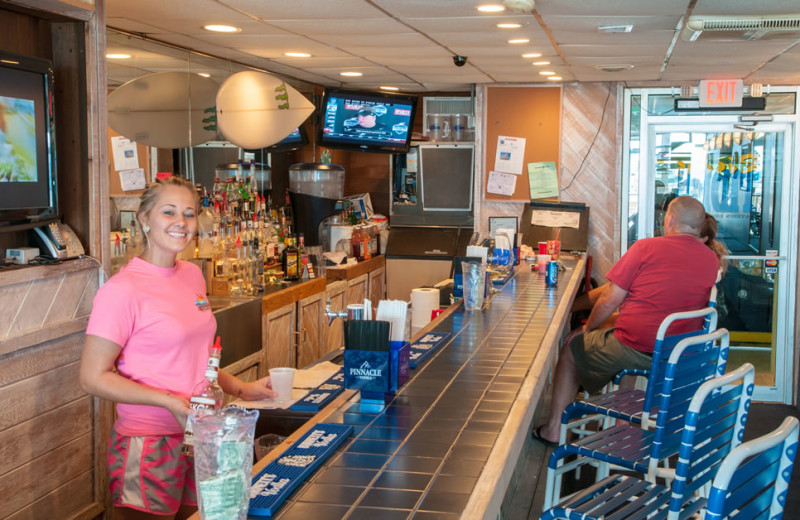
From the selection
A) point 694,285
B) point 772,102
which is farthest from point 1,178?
point 772,102

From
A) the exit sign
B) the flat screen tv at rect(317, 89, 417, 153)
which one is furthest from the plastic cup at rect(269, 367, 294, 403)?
the exit sign

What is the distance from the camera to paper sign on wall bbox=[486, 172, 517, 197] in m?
7.32

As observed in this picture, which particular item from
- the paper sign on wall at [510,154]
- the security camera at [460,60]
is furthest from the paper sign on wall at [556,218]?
the security camera at [460,60]

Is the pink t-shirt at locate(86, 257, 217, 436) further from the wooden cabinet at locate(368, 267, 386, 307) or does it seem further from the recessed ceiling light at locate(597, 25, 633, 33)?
the wooden cabinet at locate(368, 267, 386, 307)

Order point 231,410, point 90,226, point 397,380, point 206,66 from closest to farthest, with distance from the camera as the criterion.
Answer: point 231,410, point 397,380, point 90,226, point 206,66

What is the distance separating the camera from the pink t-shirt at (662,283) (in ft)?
14.6

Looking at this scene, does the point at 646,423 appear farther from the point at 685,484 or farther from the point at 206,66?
the point at 206,66

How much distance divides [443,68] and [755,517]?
16.0ft

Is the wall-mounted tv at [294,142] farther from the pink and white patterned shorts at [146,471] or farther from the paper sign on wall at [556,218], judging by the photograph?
the pink and white patterned shorts at [146,471]

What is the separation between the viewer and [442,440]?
2.06m

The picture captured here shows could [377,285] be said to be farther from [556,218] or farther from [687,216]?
[687,216]

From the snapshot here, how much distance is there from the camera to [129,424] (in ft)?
8.46

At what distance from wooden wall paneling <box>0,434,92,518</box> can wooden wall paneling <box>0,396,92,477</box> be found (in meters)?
0.02

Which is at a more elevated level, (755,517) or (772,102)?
(772,102)
